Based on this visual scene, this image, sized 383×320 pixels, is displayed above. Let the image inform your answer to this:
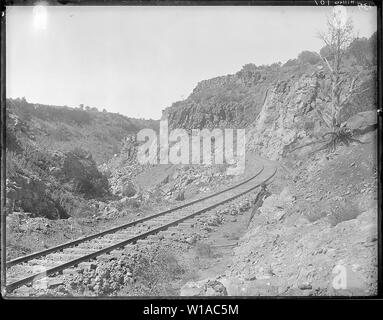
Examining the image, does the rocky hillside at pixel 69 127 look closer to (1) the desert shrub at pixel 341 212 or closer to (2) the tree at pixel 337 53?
(2) the tree at pixel 337 53

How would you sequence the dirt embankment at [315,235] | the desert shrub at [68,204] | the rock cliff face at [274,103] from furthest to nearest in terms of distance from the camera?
the desert shrub at [68,204] < the rock cliff face at [274,103] < the dirt embankment at [315,235]

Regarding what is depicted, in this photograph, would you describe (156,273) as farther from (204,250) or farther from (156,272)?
(204,250)

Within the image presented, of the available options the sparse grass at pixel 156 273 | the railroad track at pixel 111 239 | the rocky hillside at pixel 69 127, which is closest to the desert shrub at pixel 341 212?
the railroad track at pixel 111 239

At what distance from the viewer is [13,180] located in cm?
393

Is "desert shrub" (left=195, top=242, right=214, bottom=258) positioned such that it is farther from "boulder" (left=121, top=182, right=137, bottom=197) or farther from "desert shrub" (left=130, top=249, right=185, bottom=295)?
"boulder" (left=121, top=182, right=137, bottom=197)

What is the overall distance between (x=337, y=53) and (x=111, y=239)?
8.71 feet

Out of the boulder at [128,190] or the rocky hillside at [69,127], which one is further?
the boulder at [128,190]

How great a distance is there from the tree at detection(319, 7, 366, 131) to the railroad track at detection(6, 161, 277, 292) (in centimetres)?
83

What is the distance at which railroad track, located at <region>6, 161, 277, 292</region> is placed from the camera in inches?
151

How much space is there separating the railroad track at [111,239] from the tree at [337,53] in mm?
828

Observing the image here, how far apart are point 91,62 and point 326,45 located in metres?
2.10

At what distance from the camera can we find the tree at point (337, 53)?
389cm

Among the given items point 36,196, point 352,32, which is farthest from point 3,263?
point 352,32
